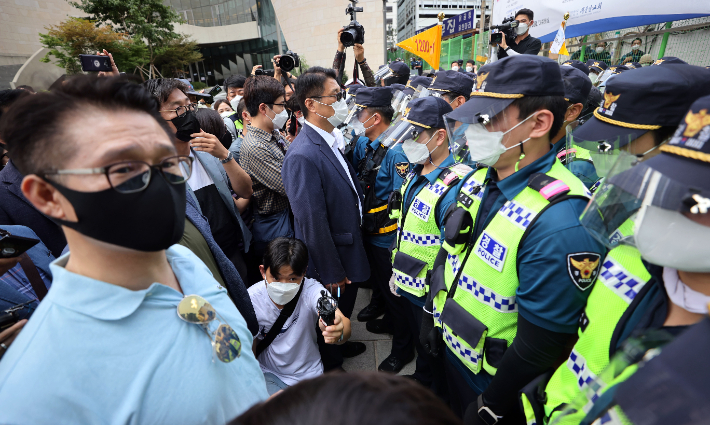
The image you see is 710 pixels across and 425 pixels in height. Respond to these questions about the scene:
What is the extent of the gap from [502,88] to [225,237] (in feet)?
7.25

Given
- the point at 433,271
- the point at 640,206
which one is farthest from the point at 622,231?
the point at 433,271

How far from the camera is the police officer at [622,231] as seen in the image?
1.01 meters

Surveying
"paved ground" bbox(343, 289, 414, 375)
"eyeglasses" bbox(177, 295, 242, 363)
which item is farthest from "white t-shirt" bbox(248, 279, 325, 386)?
"eyeglasses" bbox(177, 295, 242, 363)

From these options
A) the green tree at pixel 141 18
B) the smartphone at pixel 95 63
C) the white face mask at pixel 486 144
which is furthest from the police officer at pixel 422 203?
the green tree at pixel 141 18

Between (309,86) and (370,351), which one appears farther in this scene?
(370,351)

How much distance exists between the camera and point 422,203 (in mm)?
2299

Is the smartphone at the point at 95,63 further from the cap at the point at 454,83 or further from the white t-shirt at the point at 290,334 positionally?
the cap at the point at 454,83

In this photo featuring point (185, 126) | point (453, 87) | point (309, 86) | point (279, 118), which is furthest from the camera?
point (453, 87)

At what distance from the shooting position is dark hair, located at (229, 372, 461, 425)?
49 centimetres

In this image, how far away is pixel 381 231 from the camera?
127 inches

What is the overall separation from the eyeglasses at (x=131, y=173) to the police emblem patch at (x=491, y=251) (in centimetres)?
130

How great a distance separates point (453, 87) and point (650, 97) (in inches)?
116

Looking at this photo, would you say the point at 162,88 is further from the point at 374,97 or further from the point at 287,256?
the point at 374,97

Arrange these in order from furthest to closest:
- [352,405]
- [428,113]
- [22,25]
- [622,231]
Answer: [22,25] < [428,113] < [622,231] < [352,405]
